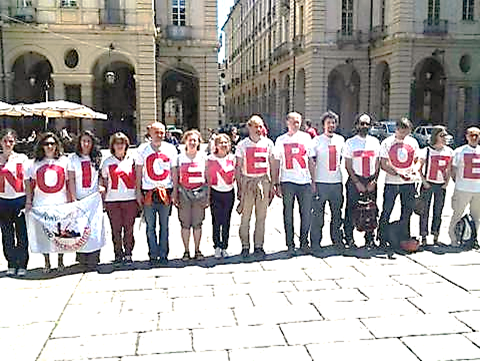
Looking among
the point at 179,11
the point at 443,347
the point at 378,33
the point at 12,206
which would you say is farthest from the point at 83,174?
the point at 378,33

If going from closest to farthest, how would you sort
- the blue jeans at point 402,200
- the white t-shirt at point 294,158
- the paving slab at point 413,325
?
the paving slab at point 413,325 < the white t-shirt at point 294,158 < the blue jeans at point 402,200

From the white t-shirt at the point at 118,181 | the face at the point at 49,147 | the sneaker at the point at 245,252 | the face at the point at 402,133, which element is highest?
the face at the point at 402,133

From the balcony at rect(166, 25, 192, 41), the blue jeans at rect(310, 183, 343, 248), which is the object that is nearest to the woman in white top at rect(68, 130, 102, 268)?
the blue jeans at rect(310, 183, 343, 248)

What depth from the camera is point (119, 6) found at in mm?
29922

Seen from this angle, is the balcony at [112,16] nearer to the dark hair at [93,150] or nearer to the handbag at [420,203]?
the dark hair at [93,150]

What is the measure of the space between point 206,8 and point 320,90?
10311 millimetres

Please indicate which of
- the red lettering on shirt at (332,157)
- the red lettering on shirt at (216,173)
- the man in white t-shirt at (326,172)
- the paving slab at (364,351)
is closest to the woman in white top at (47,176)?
the red lettering on shirt at (216,173)

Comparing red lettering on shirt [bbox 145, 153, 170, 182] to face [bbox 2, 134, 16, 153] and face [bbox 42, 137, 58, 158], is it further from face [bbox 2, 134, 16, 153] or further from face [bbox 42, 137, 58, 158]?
face [bbox 2, 134, 16, 153]

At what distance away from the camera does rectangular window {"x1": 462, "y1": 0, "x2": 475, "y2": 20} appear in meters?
36.1

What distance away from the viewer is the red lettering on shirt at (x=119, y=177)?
689cm

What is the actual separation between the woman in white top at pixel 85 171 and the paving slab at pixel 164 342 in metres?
2.37

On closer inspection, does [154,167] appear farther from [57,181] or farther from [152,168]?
[57,181]

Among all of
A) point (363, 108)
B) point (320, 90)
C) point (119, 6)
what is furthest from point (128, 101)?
point (363, 108)

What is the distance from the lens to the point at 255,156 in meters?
7.28
